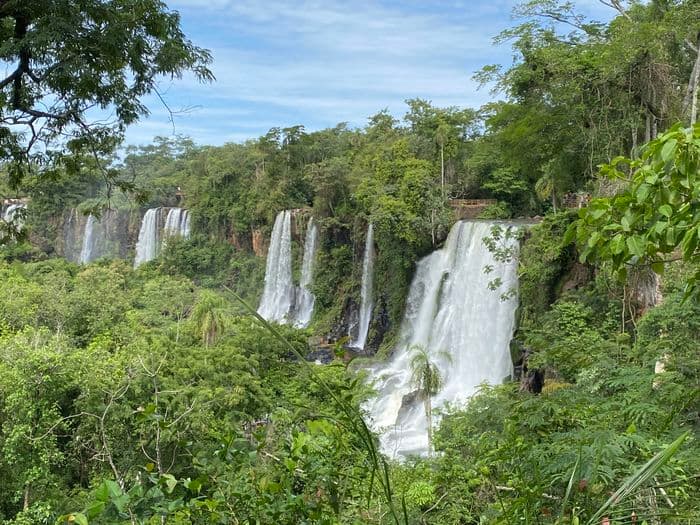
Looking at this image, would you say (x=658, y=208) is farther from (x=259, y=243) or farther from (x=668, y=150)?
(x=259, y=243)

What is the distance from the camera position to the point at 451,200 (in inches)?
702

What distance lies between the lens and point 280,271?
22906 mm

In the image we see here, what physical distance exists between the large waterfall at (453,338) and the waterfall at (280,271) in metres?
7.77

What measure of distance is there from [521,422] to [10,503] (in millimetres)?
8457

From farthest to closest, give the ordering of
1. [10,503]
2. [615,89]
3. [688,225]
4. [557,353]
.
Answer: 1. [615,89]
2. [10,503]
3. [557,353]
4. [688,225]

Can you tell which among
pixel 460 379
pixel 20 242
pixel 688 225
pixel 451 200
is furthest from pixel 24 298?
pixel 688 225

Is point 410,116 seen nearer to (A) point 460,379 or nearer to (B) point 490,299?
(B) point 490,299

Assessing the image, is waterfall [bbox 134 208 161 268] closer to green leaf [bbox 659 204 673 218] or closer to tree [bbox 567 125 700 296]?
tree [bbox 567 125 700 296]

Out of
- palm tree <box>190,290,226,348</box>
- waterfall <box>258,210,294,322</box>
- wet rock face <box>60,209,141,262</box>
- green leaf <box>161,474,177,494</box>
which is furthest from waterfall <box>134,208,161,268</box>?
green leaf <box>161,474,177,494</box>

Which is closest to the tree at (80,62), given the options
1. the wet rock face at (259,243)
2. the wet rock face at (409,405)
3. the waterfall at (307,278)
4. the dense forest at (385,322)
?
the dense forest at (385,322)

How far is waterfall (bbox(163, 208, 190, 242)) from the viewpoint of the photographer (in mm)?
28562

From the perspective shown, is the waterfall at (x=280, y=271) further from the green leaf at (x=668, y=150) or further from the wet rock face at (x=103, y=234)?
the green leaf at (x=668, y=150)

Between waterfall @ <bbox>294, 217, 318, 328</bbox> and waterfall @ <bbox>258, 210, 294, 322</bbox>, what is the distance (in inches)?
25.3

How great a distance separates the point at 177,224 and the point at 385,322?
15.6 m
